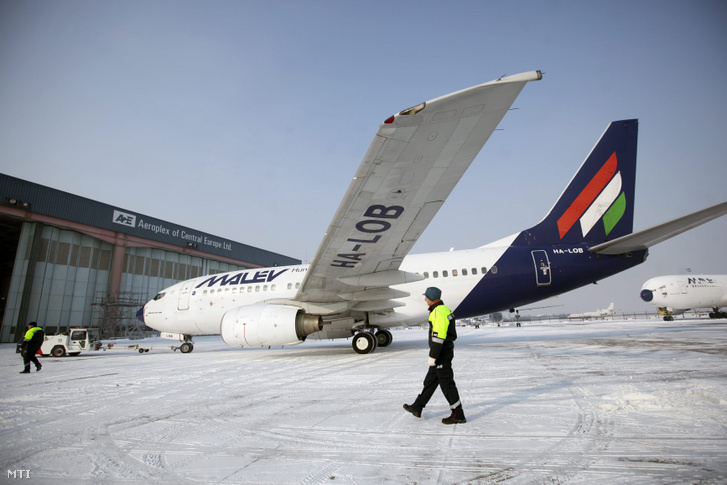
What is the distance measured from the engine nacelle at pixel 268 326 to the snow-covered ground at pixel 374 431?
10.2 ft

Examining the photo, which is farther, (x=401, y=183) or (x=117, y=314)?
(x=117, y=314)

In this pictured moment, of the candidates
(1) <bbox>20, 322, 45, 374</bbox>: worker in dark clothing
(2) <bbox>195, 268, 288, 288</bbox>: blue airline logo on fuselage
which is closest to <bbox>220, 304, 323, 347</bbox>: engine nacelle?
(2) <bbox>195, 268, 288, 288</bbox>: blue airline logo on fuselage

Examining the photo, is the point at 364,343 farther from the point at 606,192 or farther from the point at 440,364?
the point at 606,192

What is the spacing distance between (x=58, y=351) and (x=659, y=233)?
19.5 m

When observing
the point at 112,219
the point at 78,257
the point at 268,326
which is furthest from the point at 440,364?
the point at 112,219

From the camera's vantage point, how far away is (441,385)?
3.20 m

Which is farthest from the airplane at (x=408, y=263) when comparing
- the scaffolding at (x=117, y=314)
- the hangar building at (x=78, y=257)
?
the scaffolding at (x=117, y=314)

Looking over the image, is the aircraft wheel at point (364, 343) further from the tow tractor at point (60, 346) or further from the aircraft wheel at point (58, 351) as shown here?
the aircraft wheel at point (58, 351)

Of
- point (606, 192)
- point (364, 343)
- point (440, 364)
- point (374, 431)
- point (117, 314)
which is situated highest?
point (606, 192)

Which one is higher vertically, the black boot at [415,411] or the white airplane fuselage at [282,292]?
the white airplane fuselage at [282,292]

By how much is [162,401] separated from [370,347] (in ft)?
19.9

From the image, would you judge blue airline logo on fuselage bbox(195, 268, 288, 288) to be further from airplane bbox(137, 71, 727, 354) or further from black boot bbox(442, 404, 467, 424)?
black boot bbox(442, 404, 467, 424)

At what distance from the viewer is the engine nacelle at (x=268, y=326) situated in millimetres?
8672

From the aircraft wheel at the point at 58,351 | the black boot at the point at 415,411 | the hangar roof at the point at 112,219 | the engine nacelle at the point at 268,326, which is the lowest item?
the aircraft wheel at the point at 58,351
